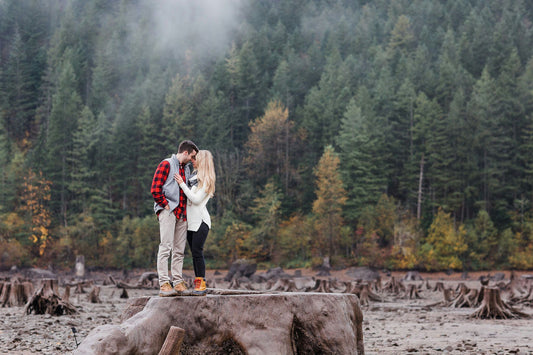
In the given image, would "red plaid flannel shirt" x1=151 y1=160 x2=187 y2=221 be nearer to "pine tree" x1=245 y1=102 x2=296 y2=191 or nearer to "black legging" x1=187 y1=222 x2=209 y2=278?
"black legging" x1=187 y1=222 x2=209 y2=278

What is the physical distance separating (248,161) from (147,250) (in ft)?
55.3

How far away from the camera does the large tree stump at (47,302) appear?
16078 millimetres

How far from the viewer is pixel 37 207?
70.3m

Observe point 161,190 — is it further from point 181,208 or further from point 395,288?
point 395,288

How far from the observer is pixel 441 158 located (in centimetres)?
6581

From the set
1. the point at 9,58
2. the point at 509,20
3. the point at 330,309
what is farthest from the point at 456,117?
the point at 9,58

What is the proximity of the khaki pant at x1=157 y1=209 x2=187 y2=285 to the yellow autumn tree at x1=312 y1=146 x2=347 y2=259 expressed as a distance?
53.9 m

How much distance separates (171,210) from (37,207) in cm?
6771

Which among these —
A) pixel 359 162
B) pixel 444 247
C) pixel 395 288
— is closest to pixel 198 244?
pixel 395 288

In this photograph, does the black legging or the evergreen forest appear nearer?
the black legging

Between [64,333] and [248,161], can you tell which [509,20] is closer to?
[248,161]

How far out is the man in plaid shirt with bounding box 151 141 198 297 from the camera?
7.24m

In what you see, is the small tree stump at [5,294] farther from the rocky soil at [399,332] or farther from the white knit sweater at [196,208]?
the white knit sweater at [196,208]

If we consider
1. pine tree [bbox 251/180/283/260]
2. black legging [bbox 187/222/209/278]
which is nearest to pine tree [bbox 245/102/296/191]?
pine tree [bbox 251/180/283/260]
